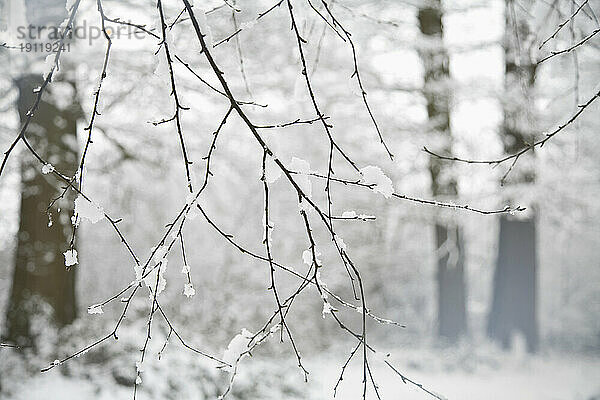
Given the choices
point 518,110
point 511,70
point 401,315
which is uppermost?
point 511,70

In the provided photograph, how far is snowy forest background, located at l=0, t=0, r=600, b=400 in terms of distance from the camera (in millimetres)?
3818

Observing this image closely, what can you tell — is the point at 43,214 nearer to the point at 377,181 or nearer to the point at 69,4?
the point at 69,4

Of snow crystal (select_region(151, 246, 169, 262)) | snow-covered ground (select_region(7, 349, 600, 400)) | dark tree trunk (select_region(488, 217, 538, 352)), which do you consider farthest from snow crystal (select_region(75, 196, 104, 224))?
dark tree trunk (select_region(488, 217, 538, 352))

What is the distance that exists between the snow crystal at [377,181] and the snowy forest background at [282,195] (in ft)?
6.33

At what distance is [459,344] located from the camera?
232 inches

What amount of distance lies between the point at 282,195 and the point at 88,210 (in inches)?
171

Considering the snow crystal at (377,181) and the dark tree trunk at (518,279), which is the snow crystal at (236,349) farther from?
the dark tree trunk at (518,279)

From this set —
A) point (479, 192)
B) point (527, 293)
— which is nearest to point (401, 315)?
point (527, 293)

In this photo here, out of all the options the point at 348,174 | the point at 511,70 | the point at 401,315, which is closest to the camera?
the point at 511,70

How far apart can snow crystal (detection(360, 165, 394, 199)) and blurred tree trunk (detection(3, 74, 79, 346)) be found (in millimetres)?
3235

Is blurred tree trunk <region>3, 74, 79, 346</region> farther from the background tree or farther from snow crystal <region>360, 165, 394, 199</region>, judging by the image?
snow crystal <region>360, 165, 394, 199</region>

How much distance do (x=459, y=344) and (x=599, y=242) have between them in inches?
184

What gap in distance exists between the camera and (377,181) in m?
1.09

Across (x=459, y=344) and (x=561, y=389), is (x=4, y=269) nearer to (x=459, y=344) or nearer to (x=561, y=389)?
(x=459, y=344)
